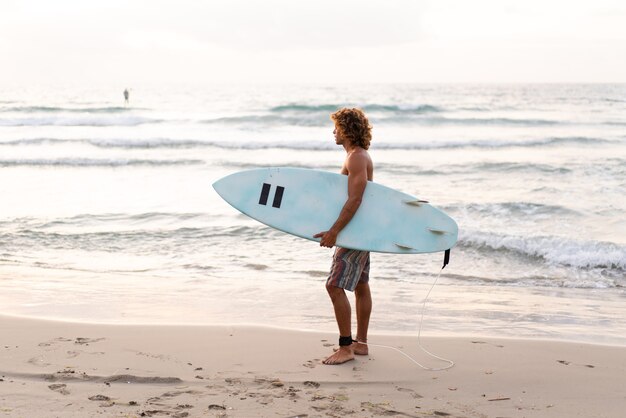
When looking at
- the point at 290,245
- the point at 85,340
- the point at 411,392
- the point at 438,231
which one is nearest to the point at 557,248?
the point at 290,245

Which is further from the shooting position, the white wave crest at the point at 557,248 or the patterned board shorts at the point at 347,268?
the white wave crest at the point at 557,248

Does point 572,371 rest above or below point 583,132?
below

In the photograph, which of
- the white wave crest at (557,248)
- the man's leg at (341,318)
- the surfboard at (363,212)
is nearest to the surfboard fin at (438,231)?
the surfboard at (363,212)

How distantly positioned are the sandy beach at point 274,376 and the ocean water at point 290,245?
472 millimetres

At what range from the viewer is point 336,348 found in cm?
437

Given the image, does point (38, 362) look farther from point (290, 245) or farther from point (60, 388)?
point (290, 245)

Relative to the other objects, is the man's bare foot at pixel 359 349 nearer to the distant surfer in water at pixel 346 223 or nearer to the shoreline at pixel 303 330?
the distant surfer in water at pixel 346 223

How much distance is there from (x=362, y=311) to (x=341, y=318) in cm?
19

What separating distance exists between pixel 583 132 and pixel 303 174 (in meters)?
21.8

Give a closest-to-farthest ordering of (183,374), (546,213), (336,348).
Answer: (183,374)
(336,348)
(546,213)

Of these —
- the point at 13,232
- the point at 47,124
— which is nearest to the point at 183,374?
the point at 13,232

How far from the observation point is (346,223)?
4086 mm

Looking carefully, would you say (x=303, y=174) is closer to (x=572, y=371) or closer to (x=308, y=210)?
(x=308, y=210)

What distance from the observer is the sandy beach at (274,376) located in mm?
3352
